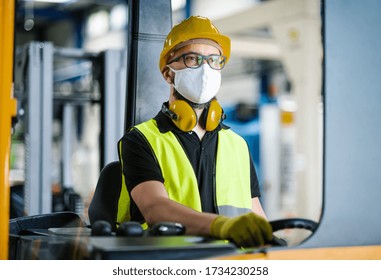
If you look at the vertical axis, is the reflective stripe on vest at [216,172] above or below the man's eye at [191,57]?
below

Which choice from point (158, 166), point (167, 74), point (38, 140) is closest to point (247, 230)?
point (158, 166)

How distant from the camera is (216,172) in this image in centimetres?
276

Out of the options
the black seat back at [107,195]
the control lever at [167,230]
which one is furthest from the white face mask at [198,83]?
the control lever at [167,230]

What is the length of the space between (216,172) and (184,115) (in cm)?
27

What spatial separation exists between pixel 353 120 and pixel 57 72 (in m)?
19.0

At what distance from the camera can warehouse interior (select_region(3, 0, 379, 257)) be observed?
4.95 meters

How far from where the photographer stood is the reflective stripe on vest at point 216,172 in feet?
8.70

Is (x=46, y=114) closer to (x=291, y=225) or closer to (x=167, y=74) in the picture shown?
(x=167, y=74)

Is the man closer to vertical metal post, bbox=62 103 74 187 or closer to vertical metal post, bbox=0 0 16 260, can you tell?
vertical metal post, bbox=0 0 16 260

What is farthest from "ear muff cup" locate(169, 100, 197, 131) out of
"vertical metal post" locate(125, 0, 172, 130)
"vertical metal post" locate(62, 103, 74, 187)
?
"vertical metal post" locate(62, 103, 74, 187)

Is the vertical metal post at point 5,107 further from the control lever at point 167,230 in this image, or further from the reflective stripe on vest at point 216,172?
the reflective stripe on vest at point 216,172

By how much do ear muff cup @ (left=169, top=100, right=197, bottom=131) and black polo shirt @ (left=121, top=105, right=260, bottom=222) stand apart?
0.28 ft
